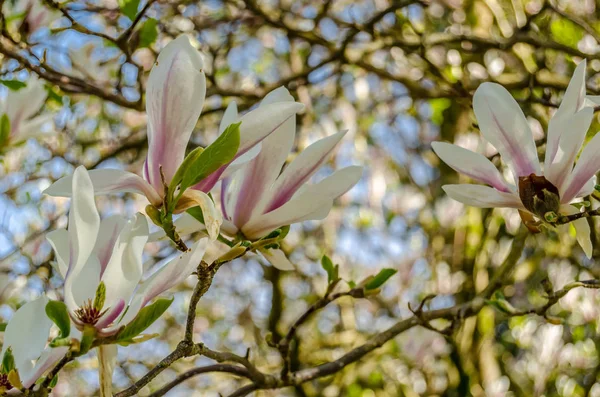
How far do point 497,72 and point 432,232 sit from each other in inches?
22.2

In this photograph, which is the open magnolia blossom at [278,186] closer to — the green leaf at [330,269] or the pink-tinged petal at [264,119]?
the pink-tinged petal at [264,119]

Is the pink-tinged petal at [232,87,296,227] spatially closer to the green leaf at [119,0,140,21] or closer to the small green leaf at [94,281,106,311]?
the small green leaf at [94,281,106,311]

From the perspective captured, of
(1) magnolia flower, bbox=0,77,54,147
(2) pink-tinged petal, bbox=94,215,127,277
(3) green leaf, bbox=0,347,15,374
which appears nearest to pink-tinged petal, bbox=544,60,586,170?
(2) pink-tinged petal, bbox=94,215,127,277

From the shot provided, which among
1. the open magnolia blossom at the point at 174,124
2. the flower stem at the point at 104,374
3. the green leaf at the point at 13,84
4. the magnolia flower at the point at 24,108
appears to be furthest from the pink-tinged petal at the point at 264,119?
the magnolia flower at the point at 24,108

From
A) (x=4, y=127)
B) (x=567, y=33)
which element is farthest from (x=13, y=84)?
(x=567, y=33)

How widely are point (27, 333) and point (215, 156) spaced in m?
0.25

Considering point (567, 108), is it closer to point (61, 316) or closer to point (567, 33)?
point (61, 316)

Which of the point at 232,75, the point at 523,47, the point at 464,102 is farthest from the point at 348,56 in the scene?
the point at 232,75

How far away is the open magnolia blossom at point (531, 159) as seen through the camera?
645 millimetres

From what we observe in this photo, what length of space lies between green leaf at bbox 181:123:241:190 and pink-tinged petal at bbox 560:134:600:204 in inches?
12.7

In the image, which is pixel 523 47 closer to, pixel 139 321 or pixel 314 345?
pixel 314 345

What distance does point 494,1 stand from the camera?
2100 millimetres

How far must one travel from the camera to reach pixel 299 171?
662 millimetres

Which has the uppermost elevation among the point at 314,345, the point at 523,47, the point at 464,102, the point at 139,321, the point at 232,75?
the point at 139,321
